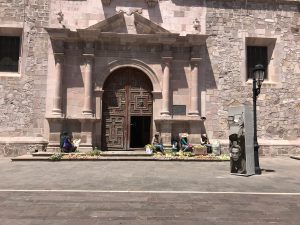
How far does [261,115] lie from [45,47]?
11.5m

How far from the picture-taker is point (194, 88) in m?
16.5

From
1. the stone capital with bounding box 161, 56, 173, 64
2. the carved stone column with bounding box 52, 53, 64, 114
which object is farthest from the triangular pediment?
the carved stone column with bounding box 52, 53, 64, 114

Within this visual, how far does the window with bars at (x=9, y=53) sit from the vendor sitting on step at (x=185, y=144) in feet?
29.2

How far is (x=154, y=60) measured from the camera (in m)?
16.7

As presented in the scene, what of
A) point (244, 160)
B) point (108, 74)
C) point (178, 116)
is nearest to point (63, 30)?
point (108, 74)

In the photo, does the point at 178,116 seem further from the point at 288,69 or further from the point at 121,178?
the point at 121,178

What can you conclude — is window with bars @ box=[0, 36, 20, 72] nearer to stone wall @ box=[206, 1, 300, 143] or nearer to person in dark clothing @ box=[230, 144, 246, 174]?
stone wall @ box=[206, 1, 300, 143]

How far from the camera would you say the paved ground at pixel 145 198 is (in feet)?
17.2

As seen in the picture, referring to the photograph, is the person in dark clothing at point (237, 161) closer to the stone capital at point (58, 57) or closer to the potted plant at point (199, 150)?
the potted plant at point (199, 150)

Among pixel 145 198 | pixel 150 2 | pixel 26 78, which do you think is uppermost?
pixel 150 2

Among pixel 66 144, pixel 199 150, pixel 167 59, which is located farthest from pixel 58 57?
pixel 199 150

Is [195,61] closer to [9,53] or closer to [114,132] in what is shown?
[114,132]

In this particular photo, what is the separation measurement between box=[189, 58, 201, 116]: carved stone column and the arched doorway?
81.7 inches

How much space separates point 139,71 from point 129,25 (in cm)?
235
